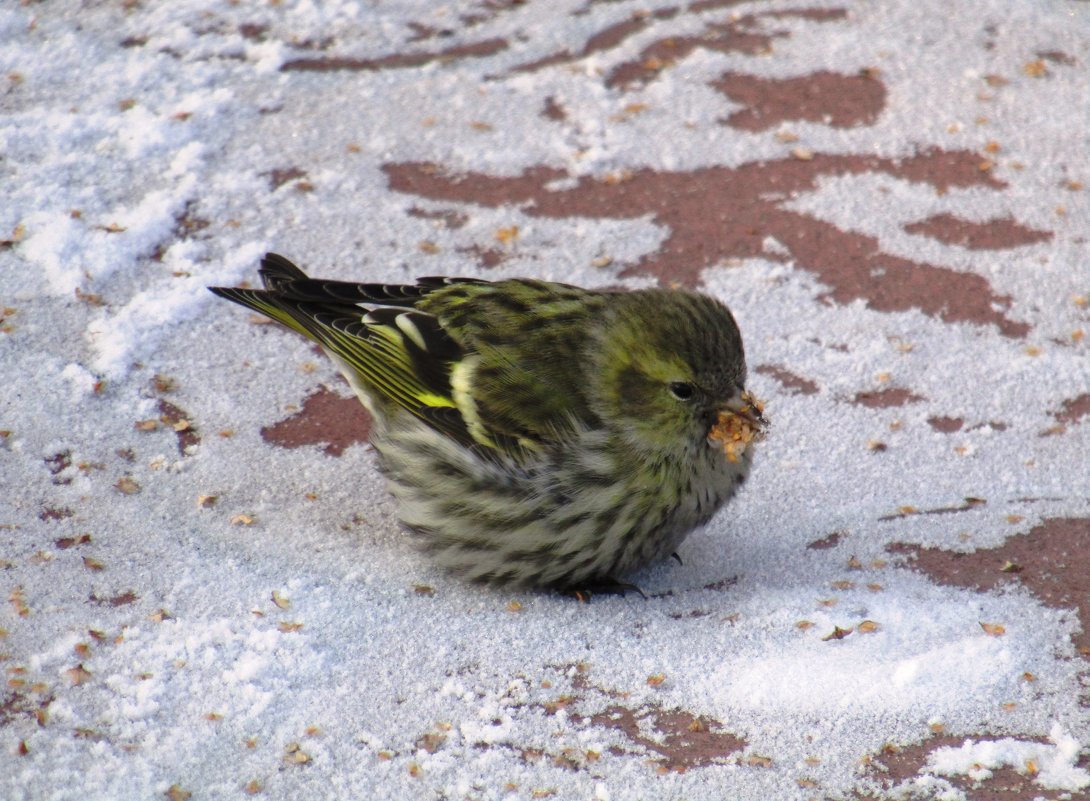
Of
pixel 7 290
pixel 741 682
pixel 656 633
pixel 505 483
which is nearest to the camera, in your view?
pixel 741 682

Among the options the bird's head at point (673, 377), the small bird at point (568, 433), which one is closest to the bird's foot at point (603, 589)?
the small bird at point (568, 433)

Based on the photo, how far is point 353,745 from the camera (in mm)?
2738

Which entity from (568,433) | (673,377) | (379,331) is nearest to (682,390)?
(673,377)

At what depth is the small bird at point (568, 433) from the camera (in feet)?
11.3

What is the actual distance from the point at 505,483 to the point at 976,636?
1.11m

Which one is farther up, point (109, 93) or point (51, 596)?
point (109, 93)

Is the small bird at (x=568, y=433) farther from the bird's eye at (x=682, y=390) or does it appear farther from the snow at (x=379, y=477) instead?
the snow at (x=379, y=477)

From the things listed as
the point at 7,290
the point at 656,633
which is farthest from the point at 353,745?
the point at 7,290

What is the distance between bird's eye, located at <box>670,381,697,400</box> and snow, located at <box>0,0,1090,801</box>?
44cm

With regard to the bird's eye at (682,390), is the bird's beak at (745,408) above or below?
below

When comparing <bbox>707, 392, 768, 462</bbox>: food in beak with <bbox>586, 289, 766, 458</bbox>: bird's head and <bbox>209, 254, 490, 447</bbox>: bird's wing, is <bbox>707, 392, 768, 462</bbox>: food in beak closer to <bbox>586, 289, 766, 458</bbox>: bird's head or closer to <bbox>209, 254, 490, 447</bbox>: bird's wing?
<bbox>586, 289, 766, 458</bbox>: bird's head

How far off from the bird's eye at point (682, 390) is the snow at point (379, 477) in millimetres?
435

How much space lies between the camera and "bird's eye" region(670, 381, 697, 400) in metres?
3.50

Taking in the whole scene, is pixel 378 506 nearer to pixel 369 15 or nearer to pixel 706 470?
pixel 706 470
